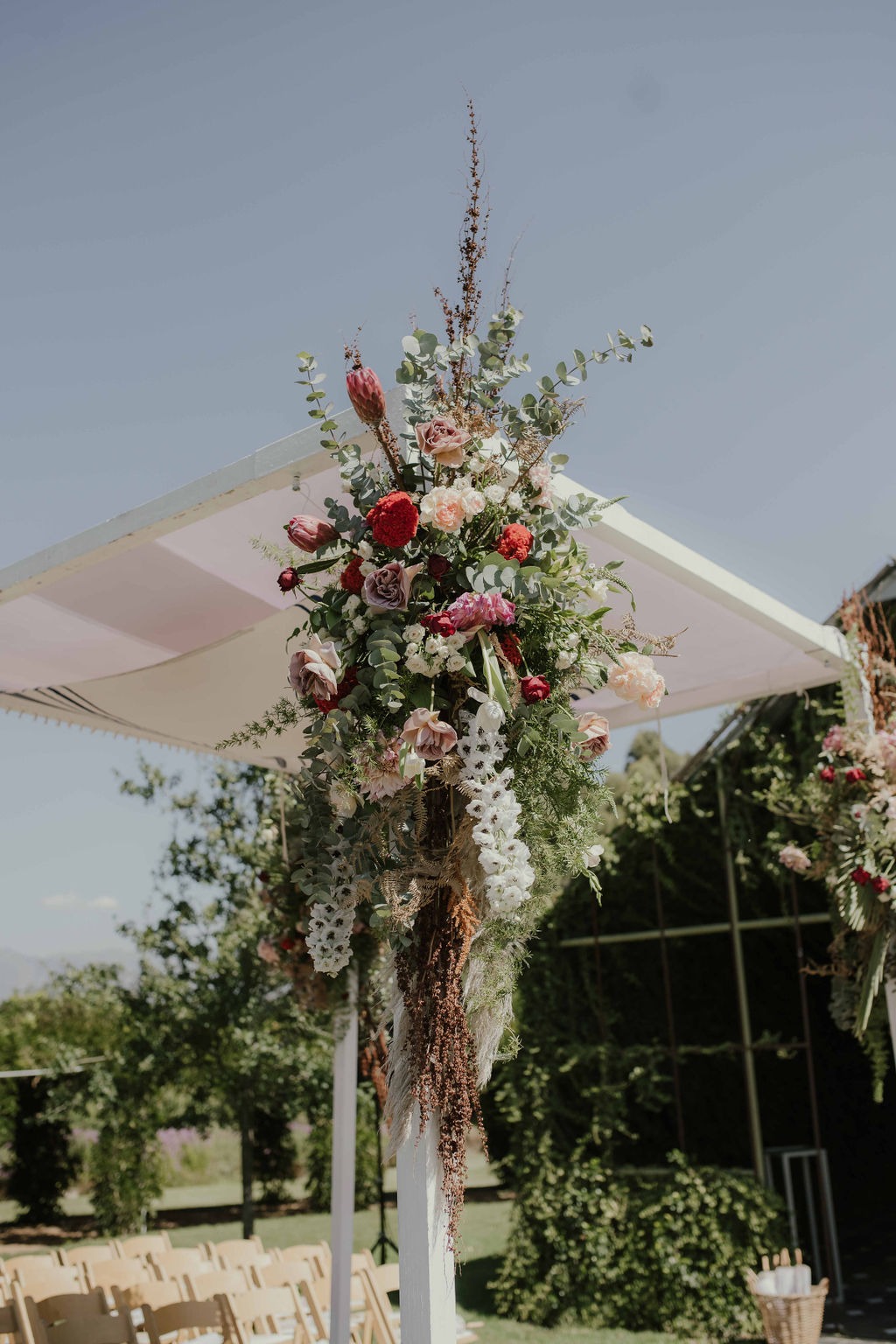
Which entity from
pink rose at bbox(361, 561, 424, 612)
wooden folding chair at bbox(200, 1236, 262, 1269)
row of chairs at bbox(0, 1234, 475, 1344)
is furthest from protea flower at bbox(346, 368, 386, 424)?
wooden folding chair at bbox(200, 1236, 262, 1269)

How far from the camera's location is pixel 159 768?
11305mm

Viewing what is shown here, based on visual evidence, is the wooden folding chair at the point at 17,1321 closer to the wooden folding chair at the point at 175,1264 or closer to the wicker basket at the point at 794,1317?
the wooden folding chair at the point at 175,1264

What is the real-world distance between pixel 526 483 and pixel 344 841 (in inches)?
36.5

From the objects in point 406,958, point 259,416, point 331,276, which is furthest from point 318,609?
point 259,416

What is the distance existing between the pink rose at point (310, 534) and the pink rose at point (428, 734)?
52 centimetres

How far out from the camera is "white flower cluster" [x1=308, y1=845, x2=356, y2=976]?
8.10 feet

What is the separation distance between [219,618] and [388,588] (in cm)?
192

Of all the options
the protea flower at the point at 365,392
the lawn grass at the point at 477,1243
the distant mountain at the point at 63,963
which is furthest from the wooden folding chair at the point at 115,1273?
the distant mountain at the point at 63,963

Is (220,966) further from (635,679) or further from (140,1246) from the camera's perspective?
(635,679)

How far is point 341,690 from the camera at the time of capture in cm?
252

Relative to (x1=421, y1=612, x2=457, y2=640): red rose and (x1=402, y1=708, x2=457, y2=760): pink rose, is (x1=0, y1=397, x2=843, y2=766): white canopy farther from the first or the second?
(x1=402, y1=708, x2=457, y2=760): pink rose

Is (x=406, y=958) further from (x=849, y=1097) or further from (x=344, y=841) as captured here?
(x=849, y=1097)

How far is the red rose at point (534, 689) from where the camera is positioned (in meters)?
2.39

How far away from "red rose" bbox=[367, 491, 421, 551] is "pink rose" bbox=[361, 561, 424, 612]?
6 centimetres
